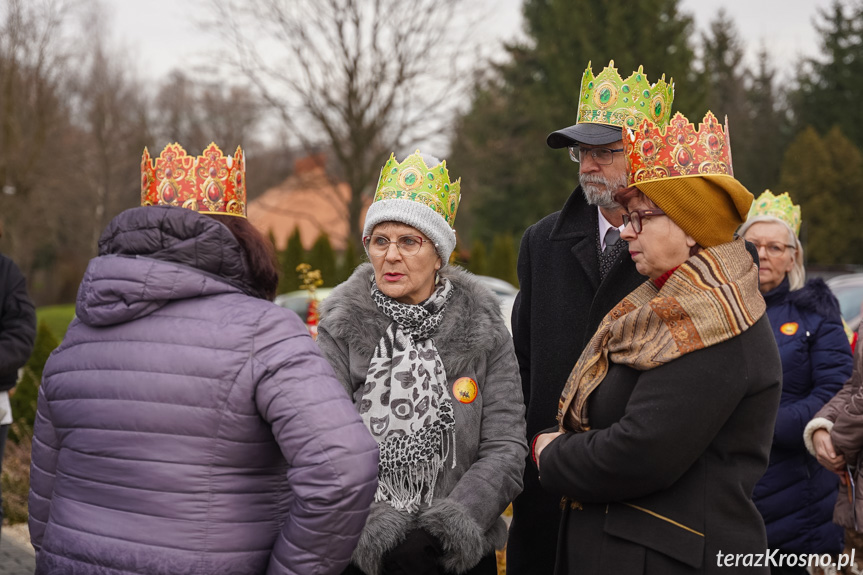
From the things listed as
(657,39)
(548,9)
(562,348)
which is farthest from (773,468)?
(548,9)

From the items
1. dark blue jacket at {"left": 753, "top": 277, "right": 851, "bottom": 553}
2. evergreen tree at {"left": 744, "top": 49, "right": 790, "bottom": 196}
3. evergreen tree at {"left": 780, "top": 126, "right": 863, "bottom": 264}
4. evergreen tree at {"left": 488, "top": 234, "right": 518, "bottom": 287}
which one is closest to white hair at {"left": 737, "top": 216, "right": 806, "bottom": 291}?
dark blue jacket at {"left": 753, "top": 277, "right": 851, "bottom": 553}

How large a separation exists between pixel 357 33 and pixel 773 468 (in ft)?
51.4

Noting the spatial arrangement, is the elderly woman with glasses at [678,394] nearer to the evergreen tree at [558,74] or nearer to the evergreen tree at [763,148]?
the evergreen tree at [558,74]

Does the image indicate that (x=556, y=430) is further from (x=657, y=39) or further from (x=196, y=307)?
(x=657, y=39)

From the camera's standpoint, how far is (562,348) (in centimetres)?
331

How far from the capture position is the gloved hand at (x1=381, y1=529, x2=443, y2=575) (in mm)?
2742

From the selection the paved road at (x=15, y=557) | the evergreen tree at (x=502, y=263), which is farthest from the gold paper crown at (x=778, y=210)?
the evergreen tree at (x=502, y=263)

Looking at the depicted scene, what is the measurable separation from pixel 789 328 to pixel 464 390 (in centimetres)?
211

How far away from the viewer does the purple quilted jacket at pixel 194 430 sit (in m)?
2.03

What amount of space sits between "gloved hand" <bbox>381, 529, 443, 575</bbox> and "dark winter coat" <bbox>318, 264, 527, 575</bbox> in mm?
26

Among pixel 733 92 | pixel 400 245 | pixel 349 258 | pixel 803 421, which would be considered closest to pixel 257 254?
pixel 400 245

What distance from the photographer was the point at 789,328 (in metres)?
4.30

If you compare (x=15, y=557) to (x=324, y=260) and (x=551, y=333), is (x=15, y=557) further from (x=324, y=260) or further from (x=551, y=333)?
(x=324, y=260)

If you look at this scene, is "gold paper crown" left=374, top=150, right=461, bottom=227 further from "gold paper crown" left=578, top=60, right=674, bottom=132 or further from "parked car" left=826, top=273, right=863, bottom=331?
"parked car" left=826, top=273, right=863, bottom=331
